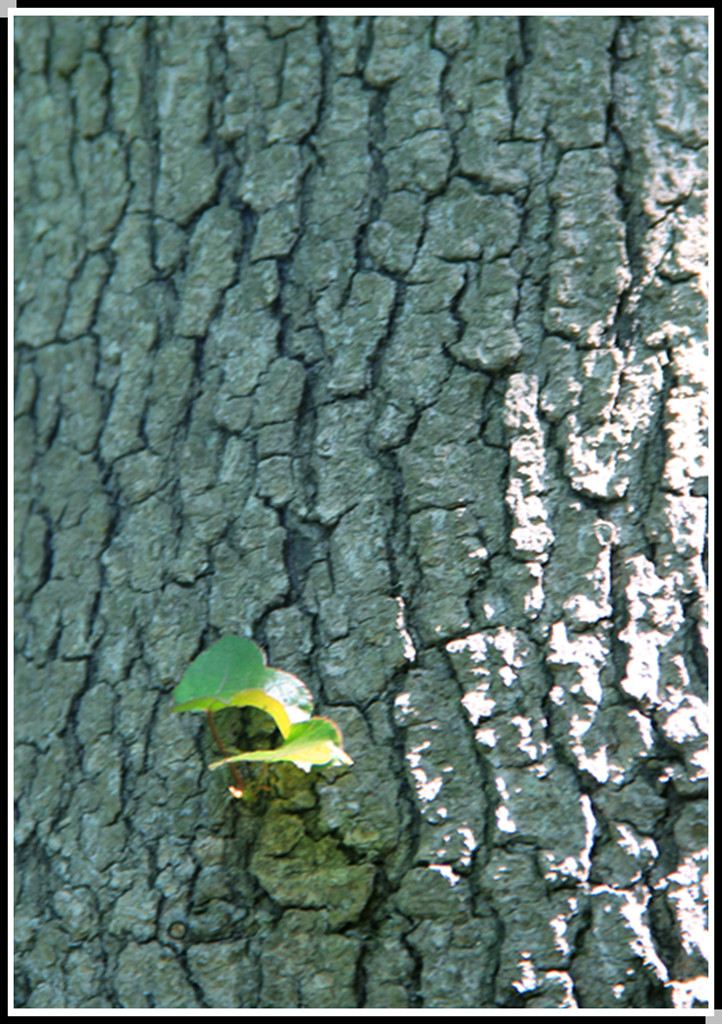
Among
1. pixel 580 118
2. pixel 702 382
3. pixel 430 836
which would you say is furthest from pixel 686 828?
pixel 580 118

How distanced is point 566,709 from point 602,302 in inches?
25.8

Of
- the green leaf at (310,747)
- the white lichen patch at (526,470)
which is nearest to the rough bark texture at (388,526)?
the white lichen patch at (526,470)

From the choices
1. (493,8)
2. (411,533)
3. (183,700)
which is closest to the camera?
(183,700)

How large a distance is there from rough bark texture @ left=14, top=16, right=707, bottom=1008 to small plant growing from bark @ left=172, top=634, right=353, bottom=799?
104mm

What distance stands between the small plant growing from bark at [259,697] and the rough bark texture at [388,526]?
0.10 m

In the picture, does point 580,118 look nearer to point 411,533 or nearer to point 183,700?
point 411,533

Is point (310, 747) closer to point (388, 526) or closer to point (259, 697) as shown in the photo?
point (259, 697)

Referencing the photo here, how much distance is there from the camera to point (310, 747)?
3.51ft

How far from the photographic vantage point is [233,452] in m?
1.35

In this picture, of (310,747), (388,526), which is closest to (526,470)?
(388,526)

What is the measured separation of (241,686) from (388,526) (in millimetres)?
345

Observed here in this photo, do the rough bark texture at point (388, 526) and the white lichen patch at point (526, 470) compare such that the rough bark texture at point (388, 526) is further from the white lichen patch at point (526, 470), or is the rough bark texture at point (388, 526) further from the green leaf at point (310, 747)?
the green leaf at point (310, 747)

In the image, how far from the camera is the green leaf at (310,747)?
41.8 inches

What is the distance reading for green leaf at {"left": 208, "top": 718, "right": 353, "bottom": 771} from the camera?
1062mm
